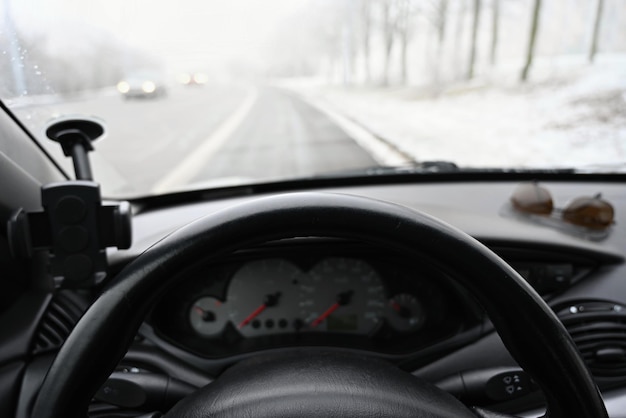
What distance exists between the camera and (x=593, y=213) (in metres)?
2.22

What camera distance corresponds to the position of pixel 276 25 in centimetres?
515

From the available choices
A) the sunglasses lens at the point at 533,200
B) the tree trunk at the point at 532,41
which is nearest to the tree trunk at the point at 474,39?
the tree trunk at the point at 532,41

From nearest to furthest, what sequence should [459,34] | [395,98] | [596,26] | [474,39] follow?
1. [596,26]
2. [459,34]
3. [474,39]
4. [395,98]

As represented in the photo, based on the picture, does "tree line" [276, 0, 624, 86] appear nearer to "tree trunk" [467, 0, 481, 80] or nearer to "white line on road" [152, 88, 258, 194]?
"tree trunk" [467, 0, 481, 80]

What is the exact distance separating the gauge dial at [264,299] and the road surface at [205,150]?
78 cm

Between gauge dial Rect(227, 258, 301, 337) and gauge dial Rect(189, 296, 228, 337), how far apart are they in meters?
0.04

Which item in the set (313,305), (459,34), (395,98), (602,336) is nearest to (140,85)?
(395,98)

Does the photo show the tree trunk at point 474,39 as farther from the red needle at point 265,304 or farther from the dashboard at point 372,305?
the red needle at point 265,304

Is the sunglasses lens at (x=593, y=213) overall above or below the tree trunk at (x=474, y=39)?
below

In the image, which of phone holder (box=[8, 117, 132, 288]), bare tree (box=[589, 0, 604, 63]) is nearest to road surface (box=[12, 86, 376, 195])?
phone holder (box=[8, 117, 132, 288])

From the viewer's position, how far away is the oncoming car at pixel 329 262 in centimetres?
83

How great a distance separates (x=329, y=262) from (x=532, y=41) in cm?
382

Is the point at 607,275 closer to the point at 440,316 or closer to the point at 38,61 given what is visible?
the point at 440,316

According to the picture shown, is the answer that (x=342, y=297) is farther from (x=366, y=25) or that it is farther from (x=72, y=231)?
(x=366, y=25)
